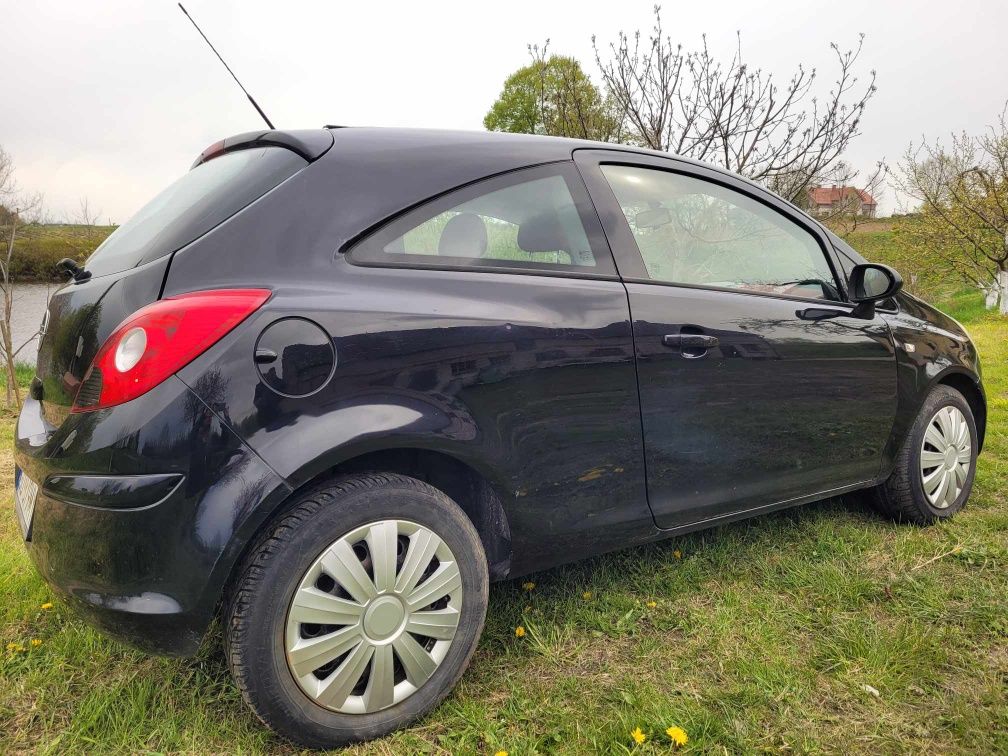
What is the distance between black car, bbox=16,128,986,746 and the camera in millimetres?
1438

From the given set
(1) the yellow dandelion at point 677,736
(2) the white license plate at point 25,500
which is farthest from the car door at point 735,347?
(2) the white license plate at point 25,500

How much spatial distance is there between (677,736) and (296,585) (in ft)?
3.18

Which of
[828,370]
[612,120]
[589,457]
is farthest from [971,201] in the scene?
[589,457]

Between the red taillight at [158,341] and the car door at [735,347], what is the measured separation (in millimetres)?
1128

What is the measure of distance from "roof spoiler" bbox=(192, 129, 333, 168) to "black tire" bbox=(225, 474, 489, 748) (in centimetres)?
86

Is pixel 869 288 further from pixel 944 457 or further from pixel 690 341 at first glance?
pixel 690 341

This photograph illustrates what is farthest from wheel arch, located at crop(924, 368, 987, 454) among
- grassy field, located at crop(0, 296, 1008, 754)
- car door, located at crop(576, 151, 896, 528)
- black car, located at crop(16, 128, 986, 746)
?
black car, located at crop(16, 128, 986, 746)

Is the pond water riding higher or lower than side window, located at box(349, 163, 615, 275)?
lower

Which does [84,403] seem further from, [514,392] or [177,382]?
[514,392]

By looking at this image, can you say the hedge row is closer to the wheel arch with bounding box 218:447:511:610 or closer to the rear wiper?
the rear wiper

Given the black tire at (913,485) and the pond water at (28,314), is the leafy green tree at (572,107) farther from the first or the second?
the pond water at (28,314)

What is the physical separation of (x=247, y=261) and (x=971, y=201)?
66.1ft

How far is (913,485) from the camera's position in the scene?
2.86 metres

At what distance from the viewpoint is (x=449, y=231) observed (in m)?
1.84
